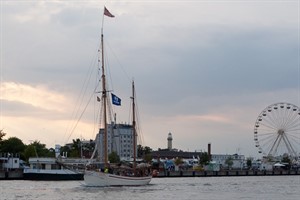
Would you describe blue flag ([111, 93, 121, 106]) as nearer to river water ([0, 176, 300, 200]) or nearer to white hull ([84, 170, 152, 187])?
white hull ([84, 170, 152, 187])

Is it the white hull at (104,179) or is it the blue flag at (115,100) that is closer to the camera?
the white hull at (104,179)

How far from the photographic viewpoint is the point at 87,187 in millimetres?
98062

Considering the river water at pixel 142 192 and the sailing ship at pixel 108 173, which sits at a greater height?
the sailing ship at pixel 108 173

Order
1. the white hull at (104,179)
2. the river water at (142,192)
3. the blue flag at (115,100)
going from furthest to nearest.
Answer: the blue flag at (115,100), the white hull at (104,179), the river water at (142,192)

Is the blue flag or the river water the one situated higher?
the blue flag

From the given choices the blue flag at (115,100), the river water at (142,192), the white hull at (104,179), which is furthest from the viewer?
the blue flag at (115,100)

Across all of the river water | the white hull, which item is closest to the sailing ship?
the white hull

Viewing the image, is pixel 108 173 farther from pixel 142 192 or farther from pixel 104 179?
pixel 142 192

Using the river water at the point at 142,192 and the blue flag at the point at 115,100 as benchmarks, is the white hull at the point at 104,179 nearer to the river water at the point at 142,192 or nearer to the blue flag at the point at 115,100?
the river water at the point at 142,192

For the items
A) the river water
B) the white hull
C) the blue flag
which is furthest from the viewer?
the blue flag

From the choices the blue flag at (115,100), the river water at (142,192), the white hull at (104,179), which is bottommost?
the river water at (142,192)

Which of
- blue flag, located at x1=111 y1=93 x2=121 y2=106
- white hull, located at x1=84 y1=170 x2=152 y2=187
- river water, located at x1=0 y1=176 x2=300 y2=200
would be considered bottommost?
river water, located at x1=0 y1=176 x2=300 y2=200

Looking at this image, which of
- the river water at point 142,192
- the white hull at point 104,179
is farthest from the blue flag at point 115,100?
the river water at point 142,192

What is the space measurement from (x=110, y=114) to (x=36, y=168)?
105 ft
